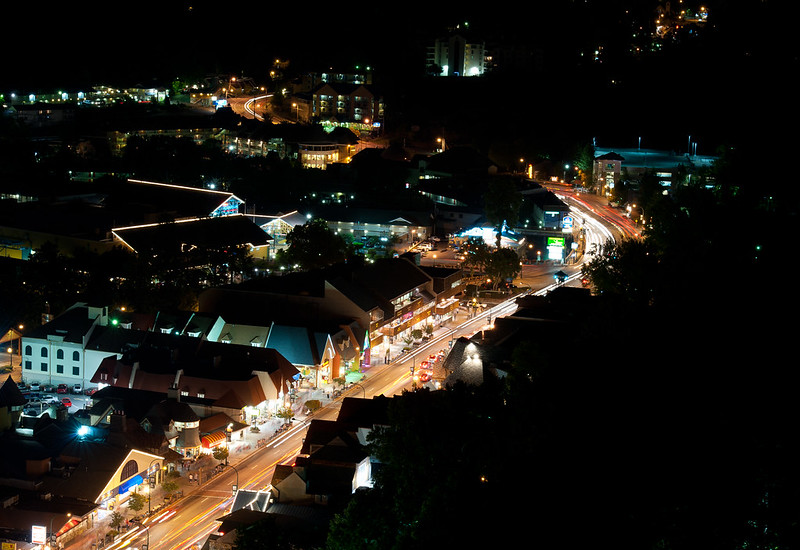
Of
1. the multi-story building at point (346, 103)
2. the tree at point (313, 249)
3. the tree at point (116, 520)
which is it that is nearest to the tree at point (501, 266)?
the tree at point (313, 249)

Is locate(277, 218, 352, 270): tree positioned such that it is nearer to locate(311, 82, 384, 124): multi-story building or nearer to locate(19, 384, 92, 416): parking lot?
locate(19, 384, 92, 416): parking lot

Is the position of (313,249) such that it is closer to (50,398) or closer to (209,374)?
(209,374)

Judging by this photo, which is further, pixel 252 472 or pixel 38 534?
pixel 252 472

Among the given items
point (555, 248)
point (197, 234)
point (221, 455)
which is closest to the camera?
point (221, 455)

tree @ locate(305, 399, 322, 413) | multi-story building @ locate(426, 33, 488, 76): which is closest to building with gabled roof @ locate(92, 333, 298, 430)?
tree @ locate(305, 399, 322, 413)

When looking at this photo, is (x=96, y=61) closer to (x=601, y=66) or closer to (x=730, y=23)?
(x=601, y=66)

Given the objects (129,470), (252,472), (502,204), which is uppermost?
(502,204)

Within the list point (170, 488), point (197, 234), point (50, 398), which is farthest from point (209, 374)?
point (197, 234)

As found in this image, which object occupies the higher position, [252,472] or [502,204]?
[502,204]

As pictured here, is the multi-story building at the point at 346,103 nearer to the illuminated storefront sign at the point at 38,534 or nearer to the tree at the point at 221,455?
the tree at the point at 221,455

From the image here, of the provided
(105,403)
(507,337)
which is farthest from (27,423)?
(507,337)
